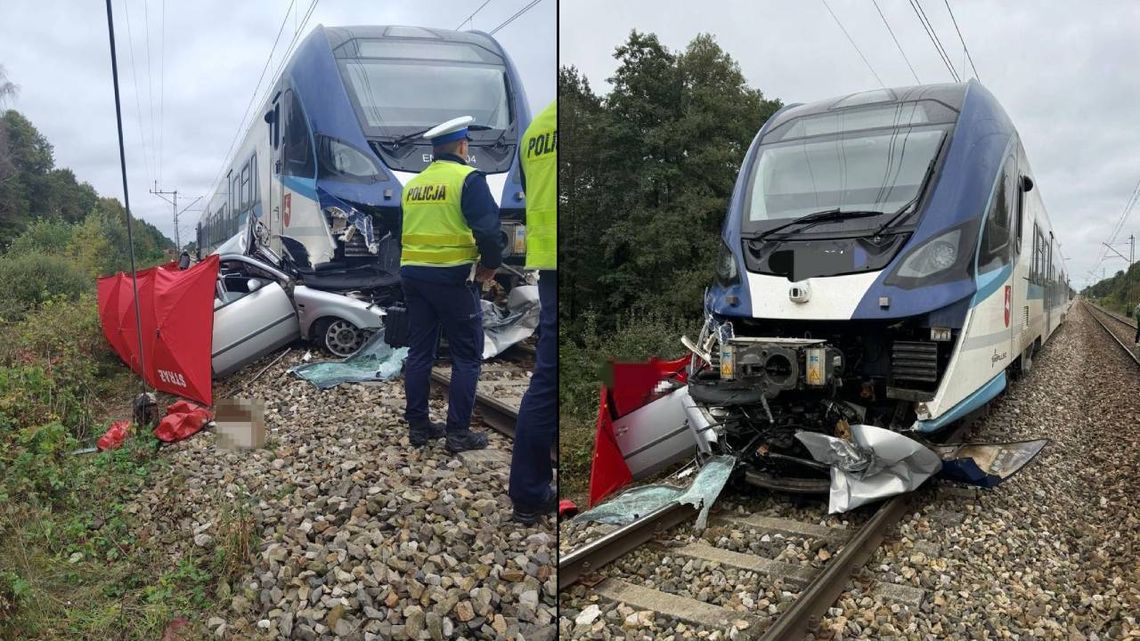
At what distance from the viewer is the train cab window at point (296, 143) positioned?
265 cm

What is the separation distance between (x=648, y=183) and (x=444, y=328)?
16757 millimetres

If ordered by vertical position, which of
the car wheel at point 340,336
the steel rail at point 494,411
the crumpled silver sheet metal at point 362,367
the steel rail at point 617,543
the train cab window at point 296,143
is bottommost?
the steel rail at point 617,543

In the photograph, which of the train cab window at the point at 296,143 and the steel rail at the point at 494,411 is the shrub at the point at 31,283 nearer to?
the train cab window at the point at 296,143

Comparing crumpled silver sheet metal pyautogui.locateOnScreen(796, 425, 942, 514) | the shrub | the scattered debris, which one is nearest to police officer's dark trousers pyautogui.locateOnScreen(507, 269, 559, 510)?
the shrub

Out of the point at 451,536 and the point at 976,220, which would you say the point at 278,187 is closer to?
the point at 451,536

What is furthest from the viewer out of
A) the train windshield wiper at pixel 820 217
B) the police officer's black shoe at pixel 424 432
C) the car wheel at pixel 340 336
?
the train windshield wiper at pixel 820 217

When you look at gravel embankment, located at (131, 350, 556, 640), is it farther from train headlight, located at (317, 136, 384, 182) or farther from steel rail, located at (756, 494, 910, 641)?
steel rail, located at (756, 494, 910, 641)

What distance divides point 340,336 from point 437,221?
0.69 m

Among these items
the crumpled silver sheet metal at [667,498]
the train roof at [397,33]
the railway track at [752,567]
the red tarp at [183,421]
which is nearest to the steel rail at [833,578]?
the railway track at [752,567]

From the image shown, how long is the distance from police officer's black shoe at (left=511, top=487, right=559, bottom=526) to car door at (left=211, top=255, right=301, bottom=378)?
3.59ft

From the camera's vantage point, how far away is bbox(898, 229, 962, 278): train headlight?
5406 millimetres

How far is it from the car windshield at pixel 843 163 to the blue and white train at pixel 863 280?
1cm

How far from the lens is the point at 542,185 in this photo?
1.93 meters

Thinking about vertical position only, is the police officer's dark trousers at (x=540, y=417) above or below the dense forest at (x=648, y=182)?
below
